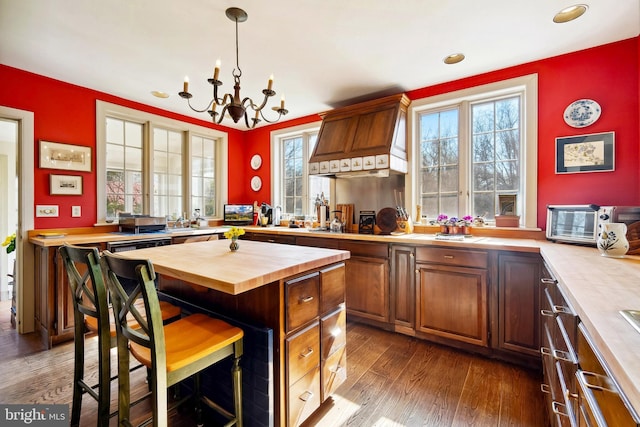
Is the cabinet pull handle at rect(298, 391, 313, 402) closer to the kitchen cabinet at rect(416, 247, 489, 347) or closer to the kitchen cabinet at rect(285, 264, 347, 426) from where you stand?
the kitchen cabinet at rect(285, 264, 347, 426)

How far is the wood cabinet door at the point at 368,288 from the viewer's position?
2801mm

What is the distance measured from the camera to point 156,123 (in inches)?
151

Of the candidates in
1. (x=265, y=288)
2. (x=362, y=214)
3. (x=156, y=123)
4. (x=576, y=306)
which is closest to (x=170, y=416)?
(x=265, y=288)

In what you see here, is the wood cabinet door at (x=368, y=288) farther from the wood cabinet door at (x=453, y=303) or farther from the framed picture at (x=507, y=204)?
the framed picture at (x=507, y=204)

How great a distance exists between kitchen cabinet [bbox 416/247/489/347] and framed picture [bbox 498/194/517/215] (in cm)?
67

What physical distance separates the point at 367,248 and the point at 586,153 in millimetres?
1989

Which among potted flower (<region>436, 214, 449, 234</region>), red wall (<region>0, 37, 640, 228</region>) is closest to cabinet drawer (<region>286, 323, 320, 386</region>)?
potted flower (<region>436, 214, 449, 234</region>)

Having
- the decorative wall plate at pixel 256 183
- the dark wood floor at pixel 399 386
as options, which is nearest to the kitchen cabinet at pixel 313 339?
the dark wood floor at pixel 399 386

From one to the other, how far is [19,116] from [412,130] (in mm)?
3962

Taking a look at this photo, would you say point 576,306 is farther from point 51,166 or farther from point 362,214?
point 51,166

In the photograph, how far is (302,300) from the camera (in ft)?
4.96

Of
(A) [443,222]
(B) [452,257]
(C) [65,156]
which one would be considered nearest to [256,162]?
(C) [65,156]

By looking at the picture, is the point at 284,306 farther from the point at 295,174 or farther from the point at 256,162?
the point at 256,162

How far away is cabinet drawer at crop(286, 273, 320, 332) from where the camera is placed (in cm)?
144
